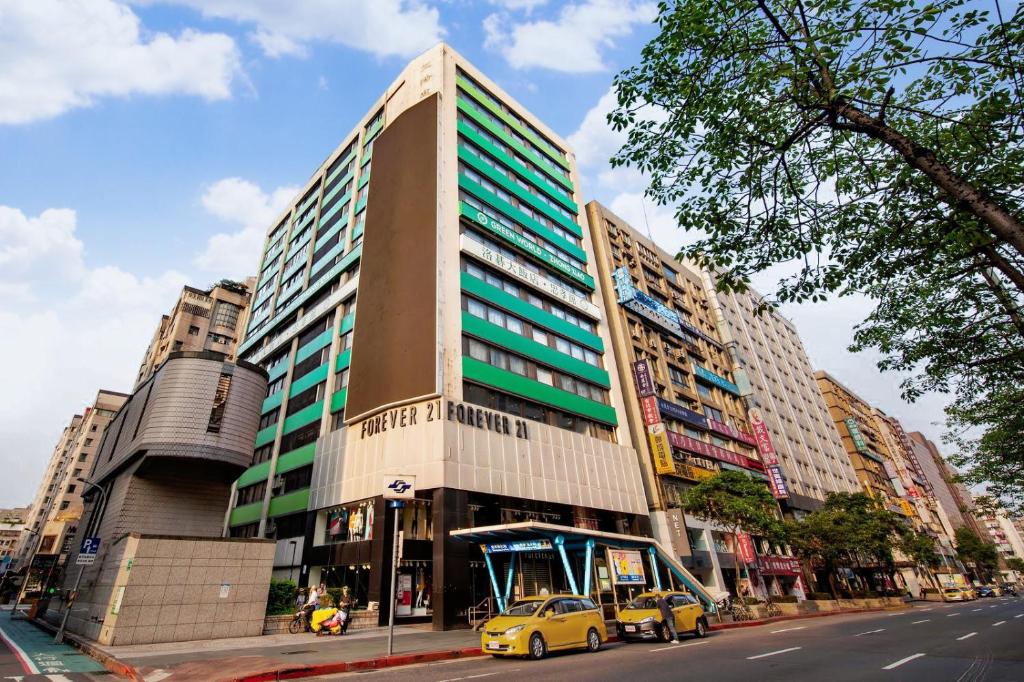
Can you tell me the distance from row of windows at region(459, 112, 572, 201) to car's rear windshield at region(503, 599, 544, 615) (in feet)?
128

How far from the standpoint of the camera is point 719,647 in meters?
15.2

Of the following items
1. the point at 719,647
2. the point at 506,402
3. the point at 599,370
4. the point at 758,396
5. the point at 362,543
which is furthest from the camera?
the point at 758,396

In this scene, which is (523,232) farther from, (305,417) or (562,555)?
(562,555)

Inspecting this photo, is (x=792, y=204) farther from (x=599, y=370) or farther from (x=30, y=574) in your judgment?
(x=30, y=574)

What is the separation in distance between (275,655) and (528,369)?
24270 millimetres

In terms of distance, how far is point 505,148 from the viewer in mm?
46719

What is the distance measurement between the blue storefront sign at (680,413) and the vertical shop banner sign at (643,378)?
1.73m

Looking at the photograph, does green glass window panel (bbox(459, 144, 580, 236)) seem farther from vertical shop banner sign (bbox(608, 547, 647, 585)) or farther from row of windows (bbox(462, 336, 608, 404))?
vertical shop banner sign (bbox(608, 547, 647, 585))

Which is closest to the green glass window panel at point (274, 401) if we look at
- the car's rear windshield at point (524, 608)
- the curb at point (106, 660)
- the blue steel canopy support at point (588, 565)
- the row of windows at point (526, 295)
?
the row of windows at point (526, 295)

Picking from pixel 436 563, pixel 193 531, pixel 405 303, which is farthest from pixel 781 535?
pixel 193 531

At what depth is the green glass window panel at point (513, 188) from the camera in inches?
1614

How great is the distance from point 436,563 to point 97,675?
1449 centimetres

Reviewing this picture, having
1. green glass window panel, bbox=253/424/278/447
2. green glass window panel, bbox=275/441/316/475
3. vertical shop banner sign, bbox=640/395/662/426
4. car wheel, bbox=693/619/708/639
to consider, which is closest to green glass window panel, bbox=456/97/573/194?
vertical shop banner sign, bbox=640/395/662/426

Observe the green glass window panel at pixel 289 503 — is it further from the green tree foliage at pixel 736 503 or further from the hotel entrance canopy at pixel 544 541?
the green tree foliage at pixel 736 503
